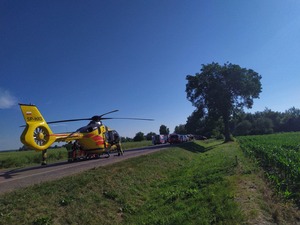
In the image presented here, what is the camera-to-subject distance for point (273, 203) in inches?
335

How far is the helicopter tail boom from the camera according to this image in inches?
562

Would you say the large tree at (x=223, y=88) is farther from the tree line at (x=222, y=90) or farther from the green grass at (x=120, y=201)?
the green grass at (x=120, y=201)

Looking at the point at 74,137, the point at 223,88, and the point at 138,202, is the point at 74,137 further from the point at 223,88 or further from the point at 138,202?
the point at 223,88

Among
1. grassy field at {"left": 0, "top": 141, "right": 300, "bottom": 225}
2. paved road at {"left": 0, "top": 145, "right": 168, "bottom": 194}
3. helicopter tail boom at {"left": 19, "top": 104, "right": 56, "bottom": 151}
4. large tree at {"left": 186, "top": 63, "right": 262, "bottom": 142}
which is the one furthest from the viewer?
large tree at {"left": 186, "top": 63, "right": 262, "bottom": 142}

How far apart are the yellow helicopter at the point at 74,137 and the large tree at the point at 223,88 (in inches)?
1324

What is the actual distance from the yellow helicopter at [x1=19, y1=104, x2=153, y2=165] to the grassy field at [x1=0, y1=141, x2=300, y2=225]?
4.85 meters

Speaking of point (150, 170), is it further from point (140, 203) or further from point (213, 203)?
point (213, 203)

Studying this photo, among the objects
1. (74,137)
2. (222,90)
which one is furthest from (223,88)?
(74,137)

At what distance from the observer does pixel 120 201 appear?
9938 mm

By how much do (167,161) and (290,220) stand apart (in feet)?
44.0

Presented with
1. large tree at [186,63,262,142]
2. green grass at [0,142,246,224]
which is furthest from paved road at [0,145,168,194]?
large tree at [186,63,262,142]

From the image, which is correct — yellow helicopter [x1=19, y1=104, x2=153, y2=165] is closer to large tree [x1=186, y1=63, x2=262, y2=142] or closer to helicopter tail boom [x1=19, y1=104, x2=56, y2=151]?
helicopter tail boom [x1=19, y1=104, x2=56, y2=151]

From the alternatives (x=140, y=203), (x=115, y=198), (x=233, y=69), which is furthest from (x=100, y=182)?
(x=233, y=69)

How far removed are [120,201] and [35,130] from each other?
776 cm
